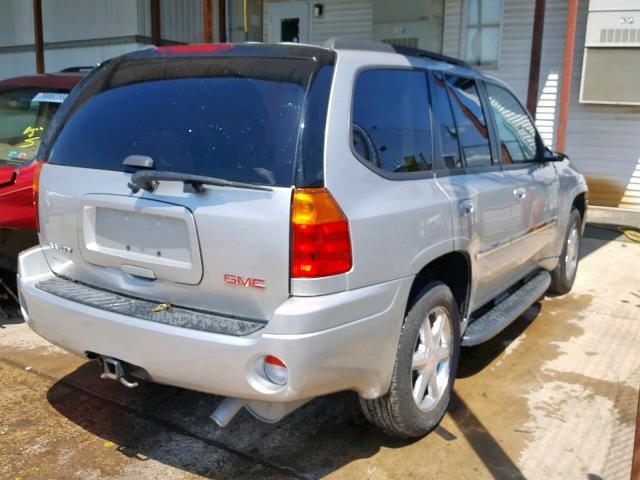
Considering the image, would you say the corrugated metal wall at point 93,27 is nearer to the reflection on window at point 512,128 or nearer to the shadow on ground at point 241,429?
the reflection on window at point 512,128

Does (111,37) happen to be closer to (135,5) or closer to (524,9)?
(135,5)

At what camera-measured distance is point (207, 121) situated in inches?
104

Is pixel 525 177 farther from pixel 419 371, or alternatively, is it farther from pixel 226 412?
pixel 226 412

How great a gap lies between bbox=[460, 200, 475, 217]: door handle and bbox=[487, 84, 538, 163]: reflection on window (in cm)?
88

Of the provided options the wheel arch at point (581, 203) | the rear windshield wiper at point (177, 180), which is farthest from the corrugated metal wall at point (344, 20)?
the rear windshield wiper at point (177, 180)

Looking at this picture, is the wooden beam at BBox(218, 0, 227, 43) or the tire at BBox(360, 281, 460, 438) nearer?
the tire at BBox(360, 281, 460, 438)

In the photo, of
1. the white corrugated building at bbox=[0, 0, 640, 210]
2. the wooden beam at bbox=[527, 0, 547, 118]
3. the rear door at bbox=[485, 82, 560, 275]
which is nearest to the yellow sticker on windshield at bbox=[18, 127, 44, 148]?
the rear door at bbox=[485, 82, 560, 275]

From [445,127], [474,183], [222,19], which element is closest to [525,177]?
[474,183]

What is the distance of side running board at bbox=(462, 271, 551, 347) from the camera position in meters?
3.54

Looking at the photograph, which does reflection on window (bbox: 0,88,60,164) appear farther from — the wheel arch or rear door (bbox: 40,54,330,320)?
A: the wheel arch

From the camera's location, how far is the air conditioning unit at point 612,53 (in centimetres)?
876

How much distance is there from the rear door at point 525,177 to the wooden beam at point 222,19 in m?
9.01

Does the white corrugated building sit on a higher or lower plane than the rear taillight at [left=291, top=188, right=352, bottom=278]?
higher

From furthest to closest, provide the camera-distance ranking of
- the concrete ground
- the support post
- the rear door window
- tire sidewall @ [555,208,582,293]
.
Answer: the support post
tire sidewall @ [555,208,582,293]
the rear door window
the concrete ground
